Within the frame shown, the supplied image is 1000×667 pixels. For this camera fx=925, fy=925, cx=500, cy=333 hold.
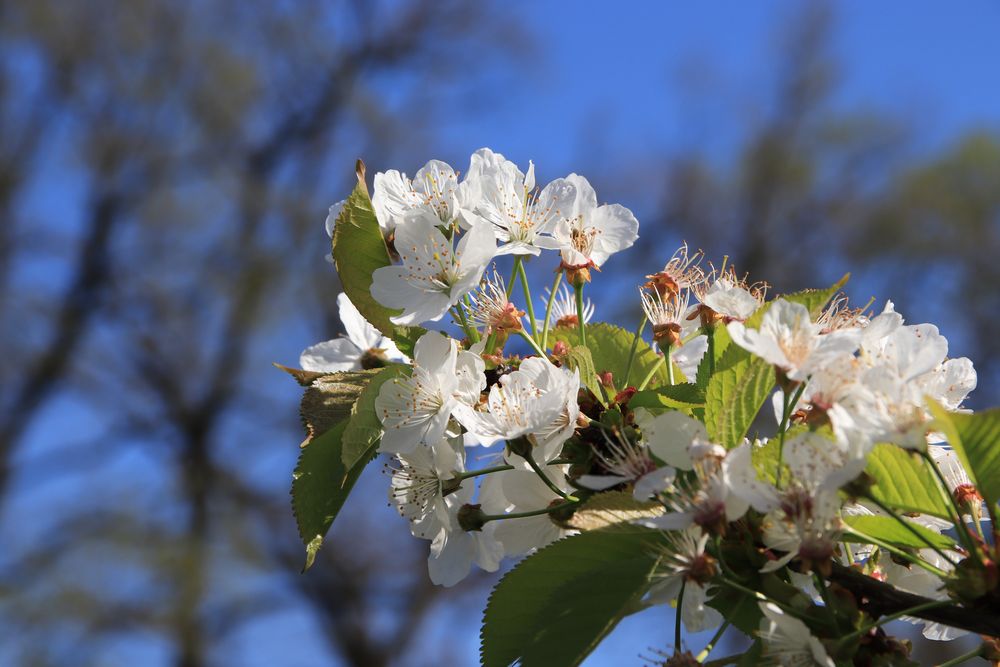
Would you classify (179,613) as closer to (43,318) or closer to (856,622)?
(43,318)

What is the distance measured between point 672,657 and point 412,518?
28 cm

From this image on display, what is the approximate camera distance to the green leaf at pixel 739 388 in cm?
68

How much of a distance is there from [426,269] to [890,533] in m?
0.43

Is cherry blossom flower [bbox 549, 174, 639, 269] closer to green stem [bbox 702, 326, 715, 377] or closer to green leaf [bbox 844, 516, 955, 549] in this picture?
green stem [bbox 702, 326, 715, 377]

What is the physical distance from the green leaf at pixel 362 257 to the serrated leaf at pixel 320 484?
0.10 metres

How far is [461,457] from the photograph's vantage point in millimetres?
810

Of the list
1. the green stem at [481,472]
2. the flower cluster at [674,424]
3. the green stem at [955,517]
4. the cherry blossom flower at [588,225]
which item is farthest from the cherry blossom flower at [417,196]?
the green stem at [955,517]

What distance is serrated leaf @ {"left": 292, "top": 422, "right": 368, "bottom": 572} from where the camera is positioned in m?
0.80

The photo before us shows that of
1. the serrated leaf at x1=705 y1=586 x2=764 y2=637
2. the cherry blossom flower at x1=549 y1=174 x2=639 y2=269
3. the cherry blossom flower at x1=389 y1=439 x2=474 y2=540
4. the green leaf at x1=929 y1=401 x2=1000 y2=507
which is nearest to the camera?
the green leaf at x1=929 y1=401 x2=1000 y2=507

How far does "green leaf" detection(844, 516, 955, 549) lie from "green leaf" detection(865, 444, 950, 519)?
0.02 meters

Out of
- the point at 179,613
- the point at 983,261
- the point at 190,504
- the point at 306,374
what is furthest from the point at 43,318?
the point at 983,261

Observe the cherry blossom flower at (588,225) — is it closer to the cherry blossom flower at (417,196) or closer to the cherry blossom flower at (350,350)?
the cherry blossom flower at (417,196)

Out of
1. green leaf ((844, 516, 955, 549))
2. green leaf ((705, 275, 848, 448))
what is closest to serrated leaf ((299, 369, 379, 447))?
green leaf ((705, 275, 848, 448))

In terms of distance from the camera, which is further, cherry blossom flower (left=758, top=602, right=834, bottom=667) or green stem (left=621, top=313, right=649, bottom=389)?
green stem (left=621, top=313, right=649, bottom=389)
